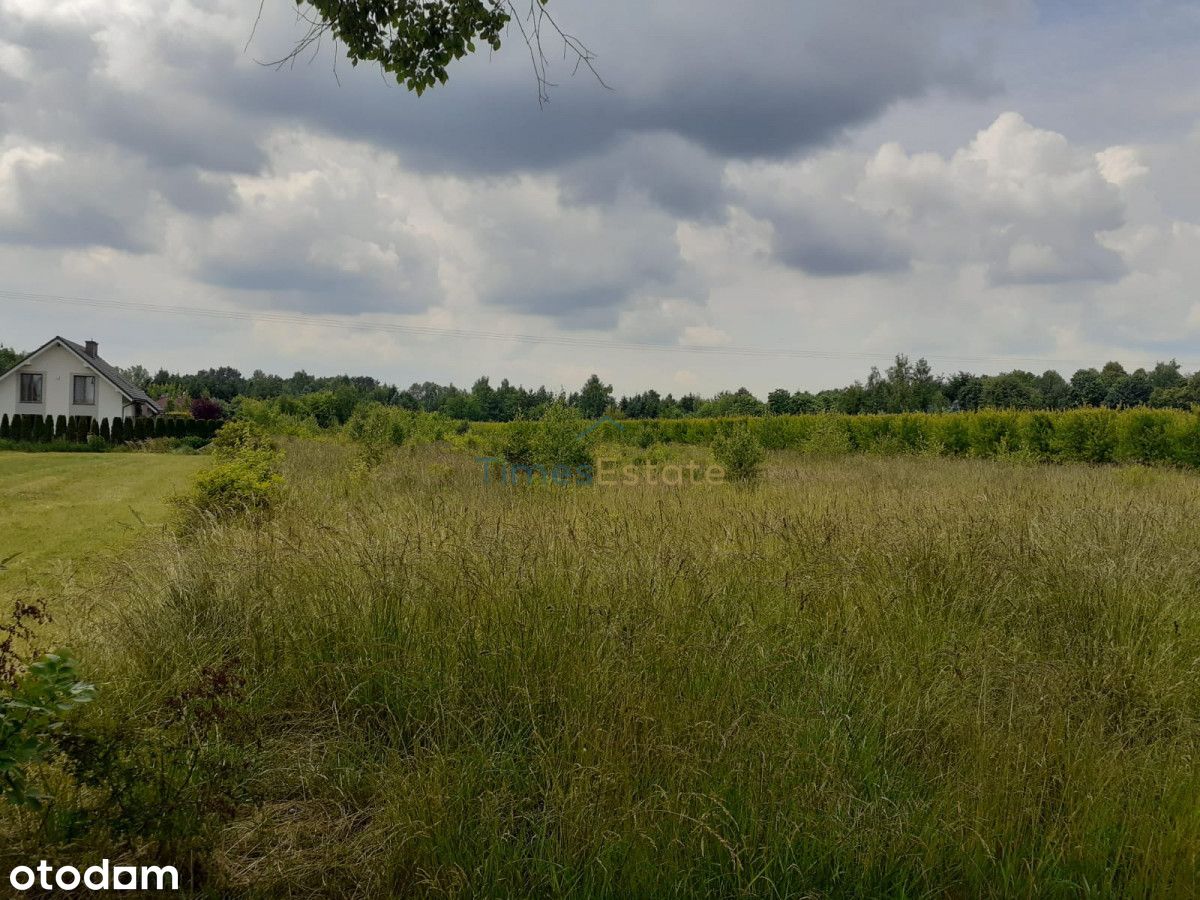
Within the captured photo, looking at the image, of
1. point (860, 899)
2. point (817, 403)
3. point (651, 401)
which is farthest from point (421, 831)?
point (651, 401)

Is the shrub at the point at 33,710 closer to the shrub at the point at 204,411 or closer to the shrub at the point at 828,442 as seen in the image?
the shrub at the point at 828,442

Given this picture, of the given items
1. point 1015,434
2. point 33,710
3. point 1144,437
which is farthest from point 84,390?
point 1144,437

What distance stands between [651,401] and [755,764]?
6478cm

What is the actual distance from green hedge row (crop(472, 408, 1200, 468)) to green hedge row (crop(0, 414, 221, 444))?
19.6 meters

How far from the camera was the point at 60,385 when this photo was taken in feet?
126

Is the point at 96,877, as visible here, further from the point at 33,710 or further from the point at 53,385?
the point at 53,385

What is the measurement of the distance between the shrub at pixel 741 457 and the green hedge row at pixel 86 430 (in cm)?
2978

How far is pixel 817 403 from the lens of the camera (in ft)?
175

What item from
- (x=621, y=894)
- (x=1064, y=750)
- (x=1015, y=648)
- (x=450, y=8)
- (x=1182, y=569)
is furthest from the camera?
(x=450, y=8)

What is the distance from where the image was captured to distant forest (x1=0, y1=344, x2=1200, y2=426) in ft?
164

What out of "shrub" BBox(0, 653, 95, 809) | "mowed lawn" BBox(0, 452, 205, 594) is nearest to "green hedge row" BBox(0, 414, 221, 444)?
"mowed lawn" BBox(0, 452, 205, 594)

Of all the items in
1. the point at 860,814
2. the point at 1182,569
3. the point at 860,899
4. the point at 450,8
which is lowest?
the point at 860,899

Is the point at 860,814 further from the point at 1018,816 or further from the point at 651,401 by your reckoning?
the point at 651,401

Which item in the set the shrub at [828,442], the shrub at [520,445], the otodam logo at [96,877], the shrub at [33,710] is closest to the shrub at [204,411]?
the shrub at [828,442]
